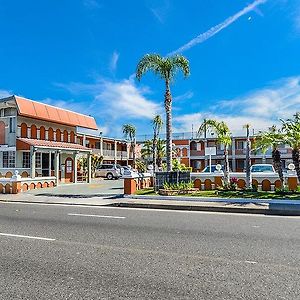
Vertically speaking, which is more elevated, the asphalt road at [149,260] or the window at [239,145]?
the window at [239,145]

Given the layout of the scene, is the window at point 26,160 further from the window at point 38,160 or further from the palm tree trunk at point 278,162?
the palm tree trunk at point 278,162

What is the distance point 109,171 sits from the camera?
44562mm

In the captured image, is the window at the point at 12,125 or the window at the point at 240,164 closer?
the window at the point at 12,125

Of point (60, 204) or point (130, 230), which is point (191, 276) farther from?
point (60, 204)

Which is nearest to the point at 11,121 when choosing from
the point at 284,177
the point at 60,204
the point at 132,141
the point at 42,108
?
the point at 42,108

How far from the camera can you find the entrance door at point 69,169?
107 feet

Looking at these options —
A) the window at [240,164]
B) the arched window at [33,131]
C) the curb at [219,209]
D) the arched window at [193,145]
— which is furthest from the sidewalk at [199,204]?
the arched window at [193,145]

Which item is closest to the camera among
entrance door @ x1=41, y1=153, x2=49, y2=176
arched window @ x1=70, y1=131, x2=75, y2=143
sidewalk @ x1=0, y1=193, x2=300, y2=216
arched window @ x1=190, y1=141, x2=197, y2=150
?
sidewalk @ x1=0, y1=193, x2=300, y2=216

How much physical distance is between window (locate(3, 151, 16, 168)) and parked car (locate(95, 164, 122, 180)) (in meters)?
16.4

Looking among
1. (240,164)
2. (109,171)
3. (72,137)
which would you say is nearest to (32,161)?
(72,137)

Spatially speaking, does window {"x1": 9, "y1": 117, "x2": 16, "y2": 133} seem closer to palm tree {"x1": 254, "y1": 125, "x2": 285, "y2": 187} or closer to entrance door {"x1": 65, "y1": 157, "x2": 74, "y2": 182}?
entrance door {"x1": 65, "y1": 157, "x2": 74, "y2": 182}

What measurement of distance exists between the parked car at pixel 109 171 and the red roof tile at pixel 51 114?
8.19 metres

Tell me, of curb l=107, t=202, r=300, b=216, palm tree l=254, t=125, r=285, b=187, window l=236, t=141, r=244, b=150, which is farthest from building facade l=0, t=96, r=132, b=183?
window l=236, t=141, r=244, b=150

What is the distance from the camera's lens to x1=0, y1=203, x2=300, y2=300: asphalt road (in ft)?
16.6
